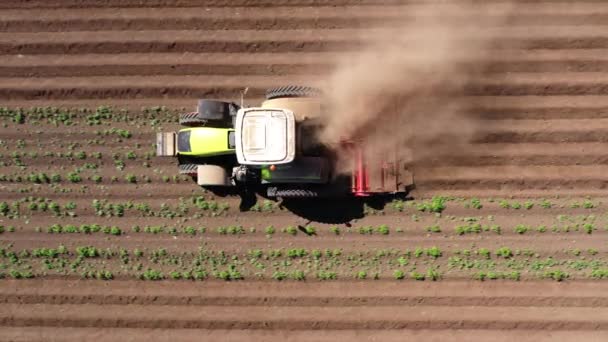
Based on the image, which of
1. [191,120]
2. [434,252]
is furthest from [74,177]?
[434,252]

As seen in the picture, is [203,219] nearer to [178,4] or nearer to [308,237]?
[308,237]

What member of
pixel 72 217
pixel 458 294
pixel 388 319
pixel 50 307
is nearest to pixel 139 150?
pixel 72 217

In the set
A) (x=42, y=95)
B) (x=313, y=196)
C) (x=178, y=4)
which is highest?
(x=178, y=4)

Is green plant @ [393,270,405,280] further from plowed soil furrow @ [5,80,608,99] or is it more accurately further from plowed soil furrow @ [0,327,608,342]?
Answer: plowed soil furrow @ [5,80,608,99]

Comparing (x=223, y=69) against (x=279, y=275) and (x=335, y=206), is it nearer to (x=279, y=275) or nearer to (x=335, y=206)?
(x=335, y=206)

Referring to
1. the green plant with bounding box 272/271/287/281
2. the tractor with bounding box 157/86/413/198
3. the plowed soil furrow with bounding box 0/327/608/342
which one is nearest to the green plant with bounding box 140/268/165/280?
the plowed soil furrow with bounding box 0/327/608/342

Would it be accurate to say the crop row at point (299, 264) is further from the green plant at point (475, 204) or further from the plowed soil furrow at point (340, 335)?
the plowed soil furrow at point (340, 335)
